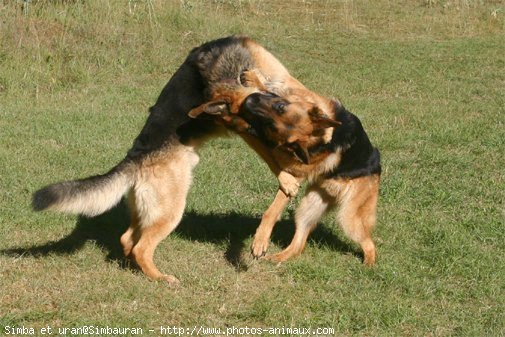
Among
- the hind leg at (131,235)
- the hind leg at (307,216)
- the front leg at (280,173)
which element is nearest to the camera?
the front leg at (280,173)

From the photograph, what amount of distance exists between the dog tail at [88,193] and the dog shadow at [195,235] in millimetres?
662

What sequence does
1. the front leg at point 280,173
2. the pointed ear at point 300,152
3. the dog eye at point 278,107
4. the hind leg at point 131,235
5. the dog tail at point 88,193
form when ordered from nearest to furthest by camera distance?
the dog tail at point 88,193 < the dog eye at point 278,107 < the pointed ear at point 300,152 < the front leg at point 280,173 < the hind leg at point 131,235

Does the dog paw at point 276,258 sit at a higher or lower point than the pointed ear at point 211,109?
lower

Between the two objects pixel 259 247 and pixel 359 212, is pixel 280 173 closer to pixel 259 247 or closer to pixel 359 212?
pixel 259 247

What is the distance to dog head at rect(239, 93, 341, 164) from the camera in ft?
18.1

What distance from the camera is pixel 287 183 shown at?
19.4 ft

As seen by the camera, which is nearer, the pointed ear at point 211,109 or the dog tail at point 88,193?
the dog tail at point 88,193

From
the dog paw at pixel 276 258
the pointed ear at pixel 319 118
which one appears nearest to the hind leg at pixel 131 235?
the dog paw at pixel 276 258

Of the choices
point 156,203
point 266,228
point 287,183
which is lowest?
point 266,228

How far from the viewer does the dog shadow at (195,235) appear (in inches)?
238

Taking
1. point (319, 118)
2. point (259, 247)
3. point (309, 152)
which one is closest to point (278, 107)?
point (319, 118)

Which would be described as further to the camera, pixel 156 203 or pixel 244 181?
pixel 244 181

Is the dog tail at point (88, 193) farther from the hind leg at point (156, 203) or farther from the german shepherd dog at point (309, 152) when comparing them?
the german shepherd dog at point (309, 152)

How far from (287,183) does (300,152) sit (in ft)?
1.08
